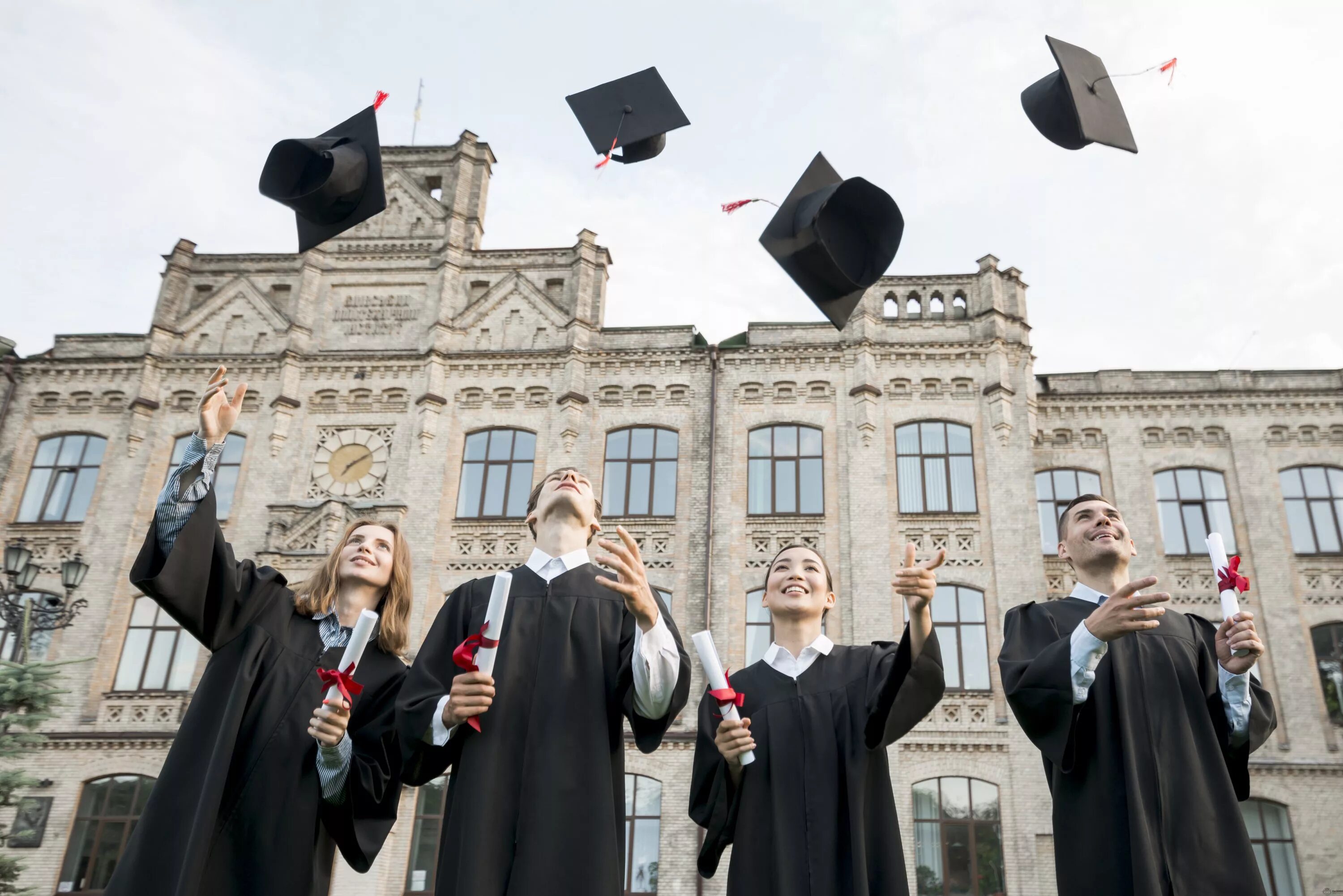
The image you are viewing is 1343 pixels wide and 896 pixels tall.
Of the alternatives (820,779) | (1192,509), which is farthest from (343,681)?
(1192,509)

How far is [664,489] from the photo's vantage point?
2259cm

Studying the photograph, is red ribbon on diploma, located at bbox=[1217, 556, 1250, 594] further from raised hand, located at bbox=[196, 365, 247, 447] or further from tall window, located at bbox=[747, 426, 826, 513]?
tall window, located at bbox=[747, 426, 826, 513]

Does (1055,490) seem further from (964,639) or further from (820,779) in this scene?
(820,779)

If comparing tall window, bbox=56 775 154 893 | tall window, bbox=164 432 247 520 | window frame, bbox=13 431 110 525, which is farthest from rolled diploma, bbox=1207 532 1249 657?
window frame, bbox=13 431 110 525

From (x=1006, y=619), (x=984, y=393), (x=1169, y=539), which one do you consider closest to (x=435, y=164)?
(x=984, y=393)

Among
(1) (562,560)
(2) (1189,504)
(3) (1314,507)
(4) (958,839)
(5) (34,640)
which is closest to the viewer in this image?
Result: (1) (562,560)

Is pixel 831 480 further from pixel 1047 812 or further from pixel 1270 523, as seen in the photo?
pixel 1270 523

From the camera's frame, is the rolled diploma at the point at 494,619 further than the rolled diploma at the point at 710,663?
No

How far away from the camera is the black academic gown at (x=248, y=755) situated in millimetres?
4363

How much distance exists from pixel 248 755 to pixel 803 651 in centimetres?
286

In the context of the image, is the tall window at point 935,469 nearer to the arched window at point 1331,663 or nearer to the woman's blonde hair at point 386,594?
the arched window at point 1331,663

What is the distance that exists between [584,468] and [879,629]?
7.23 metres

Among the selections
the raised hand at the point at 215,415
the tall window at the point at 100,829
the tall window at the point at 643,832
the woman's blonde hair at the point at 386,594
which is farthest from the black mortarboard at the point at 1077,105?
the tall window at the point at 100,829

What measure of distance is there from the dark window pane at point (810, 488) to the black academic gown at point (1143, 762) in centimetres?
1712
